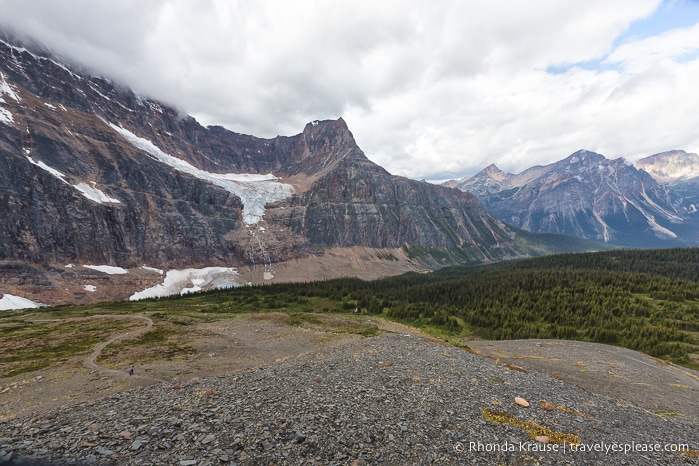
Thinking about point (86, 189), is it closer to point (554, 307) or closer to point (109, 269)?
point (109, 269)

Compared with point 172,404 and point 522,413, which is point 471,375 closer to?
point 522,413

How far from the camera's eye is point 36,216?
444ft

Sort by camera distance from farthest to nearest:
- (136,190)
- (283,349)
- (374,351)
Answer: (136,190) < (283,349) < (374,351)

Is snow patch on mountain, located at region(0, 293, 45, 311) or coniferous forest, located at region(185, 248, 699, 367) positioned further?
snow patch on mountain, located at region(0, 293, 45, 311)

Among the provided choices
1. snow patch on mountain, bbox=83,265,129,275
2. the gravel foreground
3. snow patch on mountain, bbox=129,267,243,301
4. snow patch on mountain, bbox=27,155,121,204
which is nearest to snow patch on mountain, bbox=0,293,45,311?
snow patch on mountain, bbox=83,265,129,275

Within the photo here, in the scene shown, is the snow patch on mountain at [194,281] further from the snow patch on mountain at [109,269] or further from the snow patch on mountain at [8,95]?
the snow patch on mountain at [8,95]

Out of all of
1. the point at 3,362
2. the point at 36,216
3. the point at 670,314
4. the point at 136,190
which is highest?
the point at 136,190

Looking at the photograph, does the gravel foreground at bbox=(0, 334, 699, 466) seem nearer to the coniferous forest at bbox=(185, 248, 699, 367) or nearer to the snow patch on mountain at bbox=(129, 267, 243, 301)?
the coniferous forest at bbox=(185, 248, 699, 367)

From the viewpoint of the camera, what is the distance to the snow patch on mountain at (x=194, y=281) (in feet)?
488

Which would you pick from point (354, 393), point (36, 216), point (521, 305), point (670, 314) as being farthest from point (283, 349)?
point (36, 216)

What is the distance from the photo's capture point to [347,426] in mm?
13102

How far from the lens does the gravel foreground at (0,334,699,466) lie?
430 inches

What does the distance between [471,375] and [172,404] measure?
738 inches

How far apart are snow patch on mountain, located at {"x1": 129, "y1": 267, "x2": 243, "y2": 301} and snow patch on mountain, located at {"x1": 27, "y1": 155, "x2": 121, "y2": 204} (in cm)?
5174
